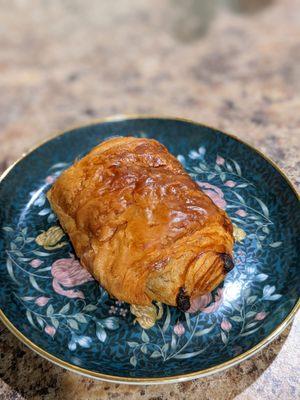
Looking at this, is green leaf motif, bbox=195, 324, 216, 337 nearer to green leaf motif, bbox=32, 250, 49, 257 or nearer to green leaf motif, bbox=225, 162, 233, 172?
green leaf motif, bbox=32, 250, 49, 257

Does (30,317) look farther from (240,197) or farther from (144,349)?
(240,197)

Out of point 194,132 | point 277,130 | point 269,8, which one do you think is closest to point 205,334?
point 194,132

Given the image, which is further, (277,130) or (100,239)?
(277,130)

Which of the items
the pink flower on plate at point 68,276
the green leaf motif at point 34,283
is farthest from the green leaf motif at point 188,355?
the green leaf motif at point 34,283

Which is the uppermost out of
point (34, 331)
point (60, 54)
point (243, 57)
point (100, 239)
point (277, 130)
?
point (60, 54)

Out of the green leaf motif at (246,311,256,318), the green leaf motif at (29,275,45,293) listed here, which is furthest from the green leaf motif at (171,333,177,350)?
the green leaf motif at (29,275,45,293)

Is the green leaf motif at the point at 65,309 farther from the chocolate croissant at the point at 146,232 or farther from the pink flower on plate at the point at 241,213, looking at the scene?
the pink flower on plate at the point at 241,213

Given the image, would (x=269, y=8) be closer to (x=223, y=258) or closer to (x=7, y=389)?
(x=223, y=258)
